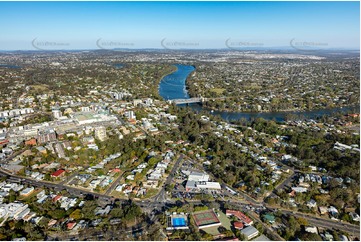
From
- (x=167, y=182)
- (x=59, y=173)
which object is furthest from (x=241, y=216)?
(x=59, y=173)

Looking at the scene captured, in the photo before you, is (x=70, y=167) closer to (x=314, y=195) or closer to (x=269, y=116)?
(x=314, y=195)

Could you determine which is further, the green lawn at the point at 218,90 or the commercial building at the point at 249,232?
the green lawn at the point at 218,90

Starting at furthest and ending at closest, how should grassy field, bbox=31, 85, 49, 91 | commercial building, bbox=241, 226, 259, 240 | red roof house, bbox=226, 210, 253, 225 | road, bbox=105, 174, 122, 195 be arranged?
grassy field, bbox=31, 85, 49, 91 → road, bbox=105, 174, 122, 195 → red roof house, bbox=226, 210, 253, 225 → commercial building, bbox=241, 226, 259, 240

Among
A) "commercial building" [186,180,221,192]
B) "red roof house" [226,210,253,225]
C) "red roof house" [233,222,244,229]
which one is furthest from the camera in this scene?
"commercial building" [186,180,221,192]

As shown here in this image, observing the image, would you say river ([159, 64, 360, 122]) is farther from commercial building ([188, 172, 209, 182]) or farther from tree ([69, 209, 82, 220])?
tree ([69, 209, 82, 220])

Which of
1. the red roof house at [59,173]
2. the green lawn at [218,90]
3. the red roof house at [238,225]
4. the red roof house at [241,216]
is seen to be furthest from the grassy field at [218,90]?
the red roof house at [238,225]

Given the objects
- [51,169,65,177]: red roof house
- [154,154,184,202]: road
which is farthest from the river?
[51,169,65,177]: red roof house

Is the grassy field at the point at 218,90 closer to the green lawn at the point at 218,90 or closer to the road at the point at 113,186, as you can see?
Answer: the green lawn at the point at 218,90

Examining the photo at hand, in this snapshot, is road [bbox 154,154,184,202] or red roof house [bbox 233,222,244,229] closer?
red roof house [bbox 233,222,244,229]
